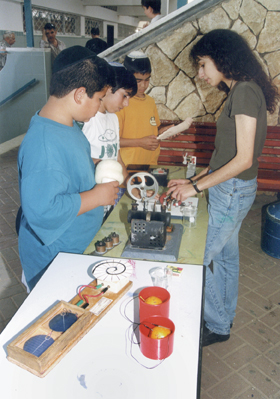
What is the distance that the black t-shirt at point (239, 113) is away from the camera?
179 centimetres

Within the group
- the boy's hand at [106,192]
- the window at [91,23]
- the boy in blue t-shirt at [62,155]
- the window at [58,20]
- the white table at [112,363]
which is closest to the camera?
the white table at [112,363]

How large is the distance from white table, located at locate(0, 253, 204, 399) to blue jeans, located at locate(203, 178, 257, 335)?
72 centimetres

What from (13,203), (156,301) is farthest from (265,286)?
(13,203)

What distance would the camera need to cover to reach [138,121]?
2988 mm

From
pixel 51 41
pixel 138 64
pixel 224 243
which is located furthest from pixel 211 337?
pixel 51 41

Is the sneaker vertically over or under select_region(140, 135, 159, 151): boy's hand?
under

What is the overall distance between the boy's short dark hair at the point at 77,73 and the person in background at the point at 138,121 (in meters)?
1.37

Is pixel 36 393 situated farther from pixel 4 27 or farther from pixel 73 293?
pixel 4 27

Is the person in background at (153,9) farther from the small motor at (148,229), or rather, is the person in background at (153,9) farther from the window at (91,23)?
the window at (91,23)

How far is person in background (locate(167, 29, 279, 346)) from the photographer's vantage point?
6.00 ft

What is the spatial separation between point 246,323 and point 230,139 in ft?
5.13

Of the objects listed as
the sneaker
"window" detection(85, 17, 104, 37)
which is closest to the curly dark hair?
the sneaker

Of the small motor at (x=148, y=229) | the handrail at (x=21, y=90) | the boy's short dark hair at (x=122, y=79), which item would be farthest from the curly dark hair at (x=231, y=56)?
the handrail at (x=21, y=90)

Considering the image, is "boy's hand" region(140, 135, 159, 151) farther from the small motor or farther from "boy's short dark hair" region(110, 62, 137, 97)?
the small motor
